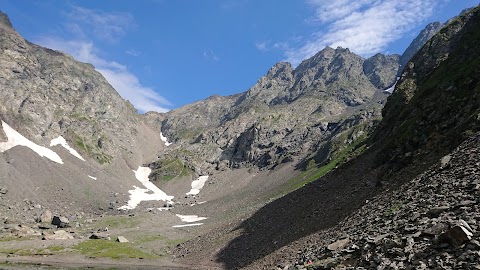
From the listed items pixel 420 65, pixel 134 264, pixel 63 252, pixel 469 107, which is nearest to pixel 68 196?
pixel 63 252

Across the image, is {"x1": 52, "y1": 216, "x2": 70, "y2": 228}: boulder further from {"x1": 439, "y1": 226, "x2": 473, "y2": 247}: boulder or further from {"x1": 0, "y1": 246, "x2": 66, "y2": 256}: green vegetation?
{"x1": 439, "y1": 226, "x2": 473, "y2": 247}: boulder

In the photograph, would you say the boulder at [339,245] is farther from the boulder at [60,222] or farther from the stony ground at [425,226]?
the boulder at [60,222]

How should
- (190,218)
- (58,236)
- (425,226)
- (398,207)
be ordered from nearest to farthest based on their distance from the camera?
(425,226)
(398,207)
(58,236)
(190,218)

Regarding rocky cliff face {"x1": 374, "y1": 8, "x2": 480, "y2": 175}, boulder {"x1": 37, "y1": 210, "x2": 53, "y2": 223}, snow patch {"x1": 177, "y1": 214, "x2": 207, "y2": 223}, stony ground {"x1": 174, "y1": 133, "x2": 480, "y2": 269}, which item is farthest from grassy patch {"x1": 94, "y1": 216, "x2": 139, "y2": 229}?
rocky cliff face {"x1": 374, "y1": 8, "x2": 480, "y2": 175}

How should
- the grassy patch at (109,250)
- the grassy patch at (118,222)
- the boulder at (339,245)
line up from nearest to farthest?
the boulder at (339,245), the grassy patch at (109,250), the grassy patch at (118,222)

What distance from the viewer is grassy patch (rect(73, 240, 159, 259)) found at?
9850 cm

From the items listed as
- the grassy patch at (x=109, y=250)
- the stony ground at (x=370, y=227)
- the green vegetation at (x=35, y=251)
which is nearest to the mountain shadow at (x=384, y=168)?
the stony ground at (x=370, y=227)

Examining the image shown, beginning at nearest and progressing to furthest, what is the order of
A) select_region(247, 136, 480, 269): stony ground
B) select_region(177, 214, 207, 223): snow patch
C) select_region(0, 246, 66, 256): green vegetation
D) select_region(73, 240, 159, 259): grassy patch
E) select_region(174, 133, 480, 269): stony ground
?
select_region(247, 136, 480, 269): stony ground < select_region(174, 133, 480, 269): stony ground < select_region(0, 246, 66, 256): green vegetation < select_region(73, 240, 159, 259): grassy patch < select_region(177, 214, 207, 223): snow patch

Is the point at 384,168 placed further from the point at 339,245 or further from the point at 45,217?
the point at 45,217

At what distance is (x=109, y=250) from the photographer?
10594cm

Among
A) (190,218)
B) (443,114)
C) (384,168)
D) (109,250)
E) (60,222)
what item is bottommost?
(384,168)

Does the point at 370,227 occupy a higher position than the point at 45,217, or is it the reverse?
the point at 45,217

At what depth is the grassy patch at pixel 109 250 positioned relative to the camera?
3878 inches

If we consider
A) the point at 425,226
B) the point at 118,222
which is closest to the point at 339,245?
the point at 425,226
